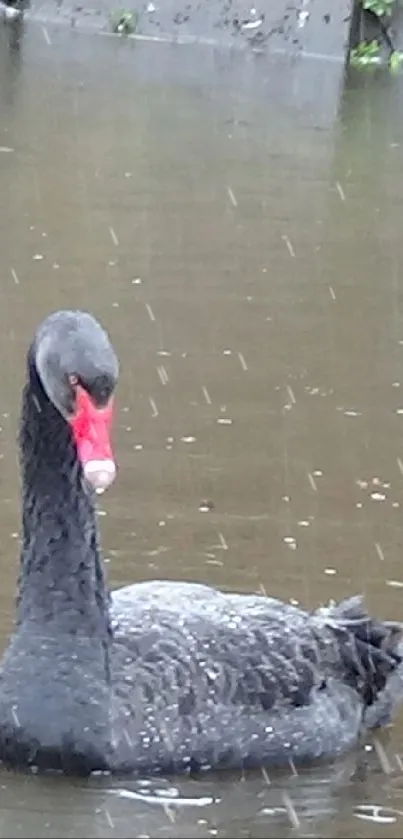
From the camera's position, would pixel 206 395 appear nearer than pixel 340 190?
Yes

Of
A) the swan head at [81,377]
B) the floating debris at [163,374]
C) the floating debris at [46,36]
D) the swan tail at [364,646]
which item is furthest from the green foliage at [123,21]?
the swan head at [81,377]

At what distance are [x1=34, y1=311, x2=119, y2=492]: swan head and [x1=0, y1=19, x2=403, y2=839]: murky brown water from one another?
0.86m

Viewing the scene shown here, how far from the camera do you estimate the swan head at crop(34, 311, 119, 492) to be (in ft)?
14.9

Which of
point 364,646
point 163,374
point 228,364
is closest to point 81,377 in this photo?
point 364,646

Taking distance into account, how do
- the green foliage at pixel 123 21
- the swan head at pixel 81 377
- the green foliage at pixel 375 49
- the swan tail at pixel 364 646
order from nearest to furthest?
the swan head at pixel 81 377, the swan tail at pixel 364 646, the green foliage at pixel 375 49, the green foliage at pixel 123 21

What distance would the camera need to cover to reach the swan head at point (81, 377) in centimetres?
455

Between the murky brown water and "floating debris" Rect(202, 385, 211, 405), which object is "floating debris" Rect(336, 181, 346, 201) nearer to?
the murky brown water

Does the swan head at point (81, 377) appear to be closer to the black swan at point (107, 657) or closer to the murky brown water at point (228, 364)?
the black swan at point (107, 657)

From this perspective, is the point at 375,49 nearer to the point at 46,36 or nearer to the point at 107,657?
the point at 46,36

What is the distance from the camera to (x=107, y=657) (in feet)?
16.5

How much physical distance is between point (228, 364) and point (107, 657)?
455 centimetres

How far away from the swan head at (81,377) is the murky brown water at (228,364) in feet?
2.82

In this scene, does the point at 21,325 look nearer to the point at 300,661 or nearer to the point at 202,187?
the point at 300,661

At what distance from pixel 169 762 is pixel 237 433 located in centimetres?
338
